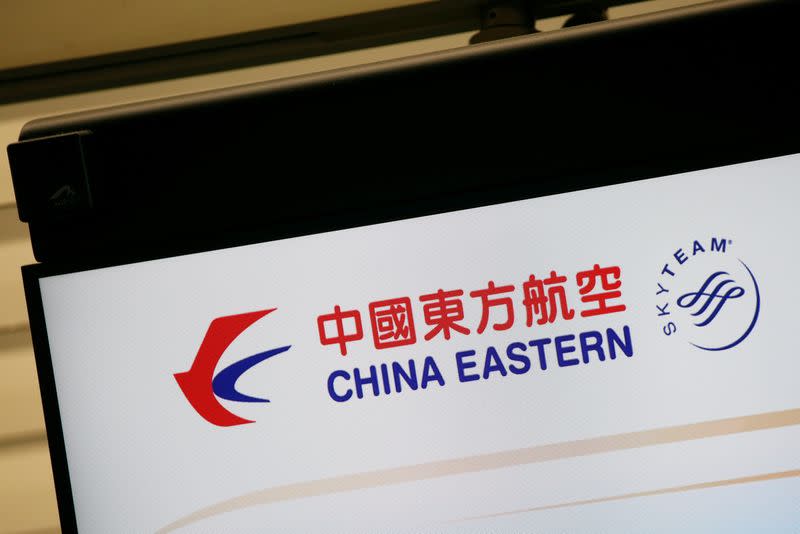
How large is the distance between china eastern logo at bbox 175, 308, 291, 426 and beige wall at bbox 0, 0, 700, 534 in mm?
846

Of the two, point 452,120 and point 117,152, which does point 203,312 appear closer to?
point 117,152

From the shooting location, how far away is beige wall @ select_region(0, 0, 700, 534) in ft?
6.73

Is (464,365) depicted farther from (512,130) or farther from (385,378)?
(512,130)

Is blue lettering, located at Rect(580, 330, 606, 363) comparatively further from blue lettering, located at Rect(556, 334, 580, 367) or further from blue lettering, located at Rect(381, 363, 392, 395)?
blue lettering, located at Rect(381, 363, 392, 395)

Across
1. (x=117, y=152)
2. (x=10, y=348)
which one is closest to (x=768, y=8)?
(x=117, y=152)

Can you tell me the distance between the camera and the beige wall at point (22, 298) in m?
2.05

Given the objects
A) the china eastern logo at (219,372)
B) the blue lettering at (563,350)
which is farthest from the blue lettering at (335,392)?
the blue lettering at (563,350)

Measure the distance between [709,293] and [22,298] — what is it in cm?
183

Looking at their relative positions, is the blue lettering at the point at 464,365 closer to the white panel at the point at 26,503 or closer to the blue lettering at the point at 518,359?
the blue lettering at the point at 518,359

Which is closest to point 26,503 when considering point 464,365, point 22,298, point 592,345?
point 22,298

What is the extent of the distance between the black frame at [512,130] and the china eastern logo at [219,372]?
0.16m

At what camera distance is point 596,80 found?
1.51 meters

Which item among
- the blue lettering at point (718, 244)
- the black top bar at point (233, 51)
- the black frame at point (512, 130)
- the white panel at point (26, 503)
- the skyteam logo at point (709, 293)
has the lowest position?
the white panel at point (26, 503)

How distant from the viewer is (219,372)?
4.90 ft
